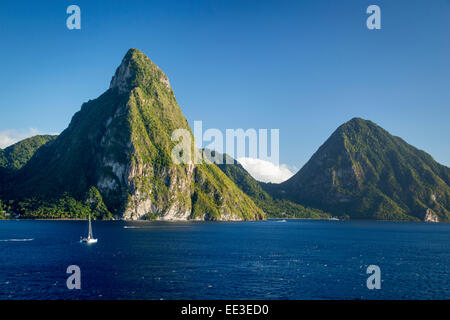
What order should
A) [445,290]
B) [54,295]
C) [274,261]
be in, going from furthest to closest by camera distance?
[274,261], [445,290], [54,295]
